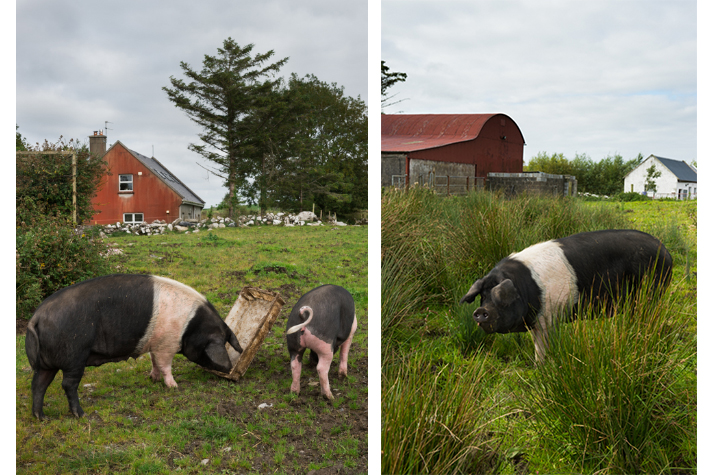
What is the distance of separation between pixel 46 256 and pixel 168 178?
65 centimetres

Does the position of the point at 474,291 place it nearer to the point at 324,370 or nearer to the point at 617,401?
the point at 617,401

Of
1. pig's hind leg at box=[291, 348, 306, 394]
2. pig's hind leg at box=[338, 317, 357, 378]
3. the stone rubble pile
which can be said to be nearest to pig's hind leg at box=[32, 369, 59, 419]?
the stone rubble pile

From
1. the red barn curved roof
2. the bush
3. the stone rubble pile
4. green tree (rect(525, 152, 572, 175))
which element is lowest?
the bush

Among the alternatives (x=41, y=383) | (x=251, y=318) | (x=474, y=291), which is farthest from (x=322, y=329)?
(x=41, y=383)

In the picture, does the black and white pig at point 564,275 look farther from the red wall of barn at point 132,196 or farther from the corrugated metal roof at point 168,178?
the red wall of barn at point 132,196

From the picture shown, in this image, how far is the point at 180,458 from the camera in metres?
1.71

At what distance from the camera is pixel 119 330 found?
1922mm

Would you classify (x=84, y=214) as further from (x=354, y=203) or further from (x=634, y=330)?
(x=634, y=330)

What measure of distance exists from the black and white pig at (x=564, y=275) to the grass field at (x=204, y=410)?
74cm

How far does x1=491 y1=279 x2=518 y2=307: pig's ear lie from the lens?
6.48ft

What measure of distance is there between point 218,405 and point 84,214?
113 cm

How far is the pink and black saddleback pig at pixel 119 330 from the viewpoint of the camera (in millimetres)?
1813

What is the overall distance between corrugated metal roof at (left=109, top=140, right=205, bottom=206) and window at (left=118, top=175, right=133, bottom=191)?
10 cm

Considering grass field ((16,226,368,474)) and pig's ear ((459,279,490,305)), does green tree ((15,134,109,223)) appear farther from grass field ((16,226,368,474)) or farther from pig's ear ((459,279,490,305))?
pig's ear ((459,279,490,305))
